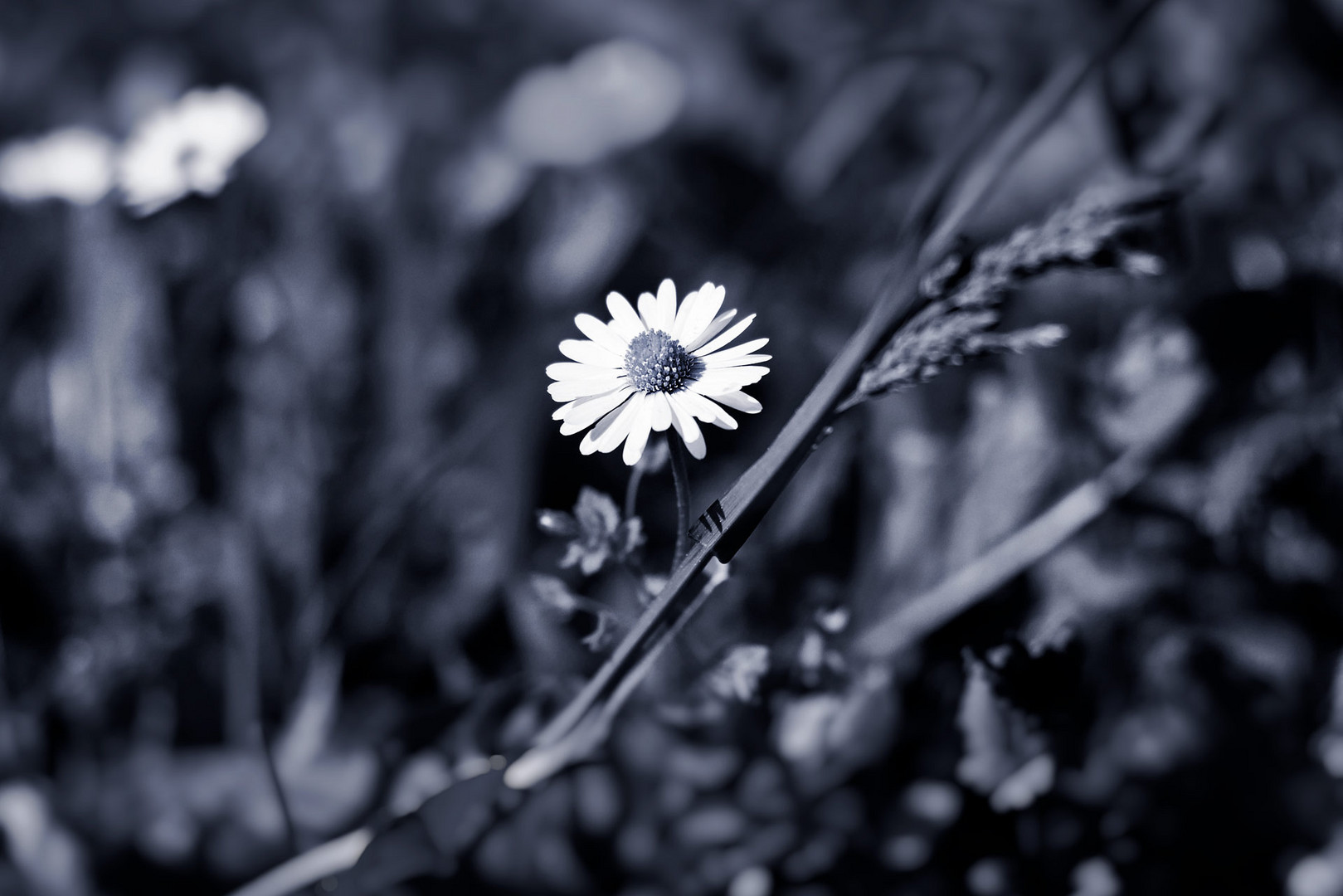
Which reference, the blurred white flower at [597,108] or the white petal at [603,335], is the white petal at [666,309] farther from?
the blurred white flower at [597,108]

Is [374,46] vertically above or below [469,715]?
above

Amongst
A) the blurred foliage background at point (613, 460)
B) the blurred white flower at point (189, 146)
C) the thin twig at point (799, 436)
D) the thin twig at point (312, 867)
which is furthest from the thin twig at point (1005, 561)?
the blurred white flower at point (189, 146)

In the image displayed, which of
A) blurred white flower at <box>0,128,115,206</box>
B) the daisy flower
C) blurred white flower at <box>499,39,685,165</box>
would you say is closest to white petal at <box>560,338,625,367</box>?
the daisy flower

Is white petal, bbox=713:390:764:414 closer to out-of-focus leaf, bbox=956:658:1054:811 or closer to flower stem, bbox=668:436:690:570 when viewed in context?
→ flower stem, bbox=668:436:690:570

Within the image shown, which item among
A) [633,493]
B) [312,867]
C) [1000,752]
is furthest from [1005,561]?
[312,867]

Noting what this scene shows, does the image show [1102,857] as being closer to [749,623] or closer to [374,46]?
[749,623]

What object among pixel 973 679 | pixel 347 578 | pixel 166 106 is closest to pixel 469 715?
pixel 347 578
